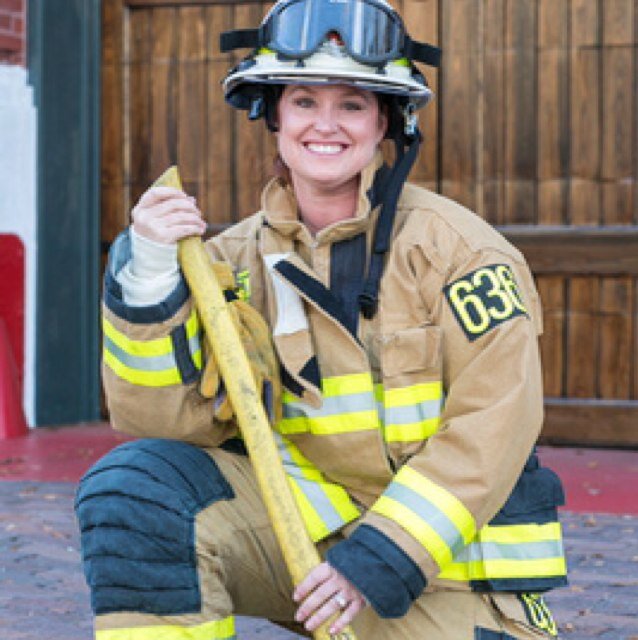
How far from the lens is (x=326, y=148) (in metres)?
2.88

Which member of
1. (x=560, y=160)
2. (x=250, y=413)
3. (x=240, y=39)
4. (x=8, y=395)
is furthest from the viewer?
(x=8, y=395)

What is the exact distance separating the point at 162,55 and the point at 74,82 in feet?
1.49

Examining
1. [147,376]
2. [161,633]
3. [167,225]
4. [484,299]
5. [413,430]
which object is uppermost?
[167,225]

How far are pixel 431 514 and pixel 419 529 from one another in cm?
4

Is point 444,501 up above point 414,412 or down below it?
below

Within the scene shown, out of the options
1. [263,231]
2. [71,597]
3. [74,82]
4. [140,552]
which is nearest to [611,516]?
[71,597]

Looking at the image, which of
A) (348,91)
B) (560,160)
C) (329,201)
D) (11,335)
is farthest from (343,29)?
(11,335)

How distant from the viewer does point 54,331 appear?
7.23 meters

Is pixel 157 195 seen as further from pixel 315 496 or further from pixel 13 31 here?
pixel 13 31

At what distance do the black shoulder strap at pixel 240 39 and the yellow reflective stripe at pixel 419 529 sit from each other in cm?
99

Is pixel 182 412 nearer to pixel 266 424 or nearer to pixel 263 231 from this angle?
pixel 266 424

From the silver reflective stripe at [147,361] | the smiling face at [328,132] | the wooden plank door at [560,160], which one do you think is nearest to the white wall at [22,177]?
the wooden plank door at [560,160]

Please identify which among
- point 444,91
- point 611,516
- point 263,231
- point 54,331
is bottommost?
point 611,516

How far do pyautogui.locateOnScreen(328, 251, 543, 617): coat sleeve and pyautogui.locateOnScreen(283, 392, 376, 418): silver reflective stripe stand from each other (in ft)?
0.49
